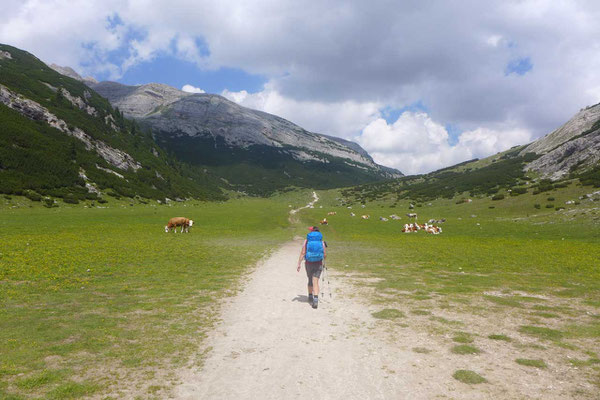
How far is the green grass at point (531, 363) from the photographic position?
357 inches

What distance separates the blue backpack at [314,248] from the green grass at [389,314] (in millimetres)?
4041

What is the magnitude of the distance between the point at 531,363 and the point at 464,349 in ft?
5.96

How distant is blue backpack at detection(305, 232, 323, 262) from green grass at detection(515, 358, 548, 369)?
9368 millimetres

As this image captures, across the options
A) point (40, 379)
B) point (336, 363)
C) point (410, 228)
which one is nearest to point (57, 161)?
point (410, 228)

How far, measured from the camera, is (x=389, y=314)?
567 inches

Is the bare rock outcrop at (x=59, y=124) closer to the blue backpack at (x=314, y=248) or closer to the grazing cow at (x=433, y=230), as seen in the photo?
the grazing cow at (x=433, y=230)

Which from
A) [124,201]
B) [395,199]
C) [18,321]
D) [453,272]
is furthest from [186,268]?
[395,199]

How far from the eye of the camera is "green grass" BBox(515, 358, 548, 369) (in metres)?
9.08

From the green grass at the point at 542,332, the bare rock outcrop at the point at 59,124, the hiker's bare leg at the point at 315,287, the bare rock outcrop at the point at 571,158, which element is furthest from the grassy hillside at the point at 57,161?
the bare rock outcrop at the point at 571,158

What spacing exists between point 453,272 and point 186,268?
2140cm

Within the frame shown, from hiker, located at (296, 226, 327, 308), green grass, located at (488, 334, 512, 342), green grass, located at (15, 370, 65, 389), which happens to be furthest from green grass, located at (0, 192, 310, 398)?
green grass, located at (488, 334, 512, 342)

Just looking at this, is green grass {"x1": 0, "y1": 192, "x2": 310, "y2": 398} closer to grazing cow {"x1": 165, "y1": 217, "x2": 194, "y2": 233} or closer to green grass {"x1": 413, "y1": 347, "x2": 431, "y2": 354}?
green grass {"x1": 413, "y1": 347, "x2": 431, "y2": 354}

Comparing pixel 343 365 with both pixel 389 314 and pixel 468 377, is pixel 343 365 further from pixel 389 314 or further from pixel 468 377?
pixel 389 314

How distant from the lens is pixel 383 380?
8.45m
